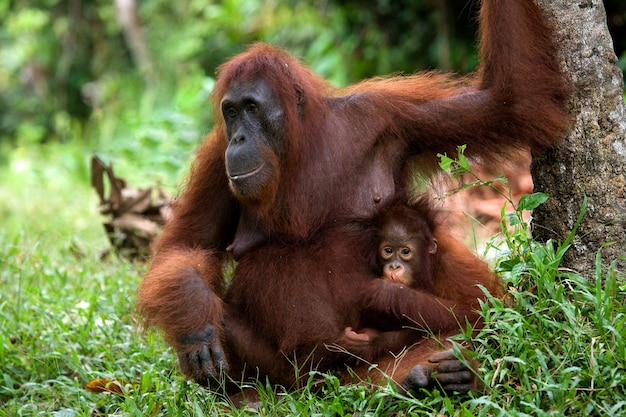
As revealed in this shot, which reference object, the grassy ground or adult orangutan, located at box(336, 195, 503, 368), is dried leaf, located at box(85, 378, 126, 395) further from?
adult orangutan, located at box(336, 195, 503, 368)

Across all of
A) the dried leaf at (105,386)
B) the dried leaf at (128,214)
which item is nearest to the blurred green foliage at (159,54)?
the dried leaf at (128,214)

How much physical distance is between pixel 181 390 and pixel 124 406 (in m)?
0.25

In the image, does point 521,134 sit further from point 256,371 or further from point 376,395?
point 256,371

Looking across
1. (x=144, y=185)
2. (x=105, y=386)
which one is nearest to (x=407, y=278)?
(x=105, y=386)

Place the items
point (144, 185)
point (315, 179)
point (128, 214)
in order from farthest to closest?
point (144, 185)
point (128, 214)
point (315, 179)

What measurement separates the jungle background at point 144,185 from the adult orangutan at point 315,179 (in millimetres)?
262

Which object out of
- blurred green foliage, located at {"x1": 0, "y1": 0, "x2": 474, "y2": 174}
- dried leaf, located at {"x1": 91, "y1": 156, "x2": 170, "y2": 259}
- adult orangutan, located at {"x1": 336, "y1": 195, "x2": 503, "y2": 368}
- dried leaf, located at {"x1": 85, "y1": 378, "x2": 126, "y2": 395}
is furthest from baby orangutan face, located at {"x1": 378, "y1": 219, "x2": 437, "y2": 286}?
blurred green foliage, located at {"x1": 0, "y1": 0, "x2": 474, "y2": 174}

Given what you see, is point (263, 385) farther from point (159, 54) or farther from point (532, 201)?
point (159, 54)

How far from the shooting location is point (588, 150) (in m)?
3.26

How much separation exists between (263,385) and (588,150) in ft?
5.47

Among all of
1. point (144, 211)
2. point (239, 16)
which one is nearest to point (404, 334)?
point (144, 211)

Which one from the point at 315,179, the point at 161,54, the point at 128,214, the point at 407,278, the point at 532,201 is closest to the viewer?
the point at 532,201

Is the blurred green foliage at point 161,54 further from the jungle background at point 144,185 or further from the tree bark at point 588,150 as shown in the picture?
the tree bark at point 588,150

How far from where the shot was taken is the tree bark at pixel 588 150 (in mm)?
3197
